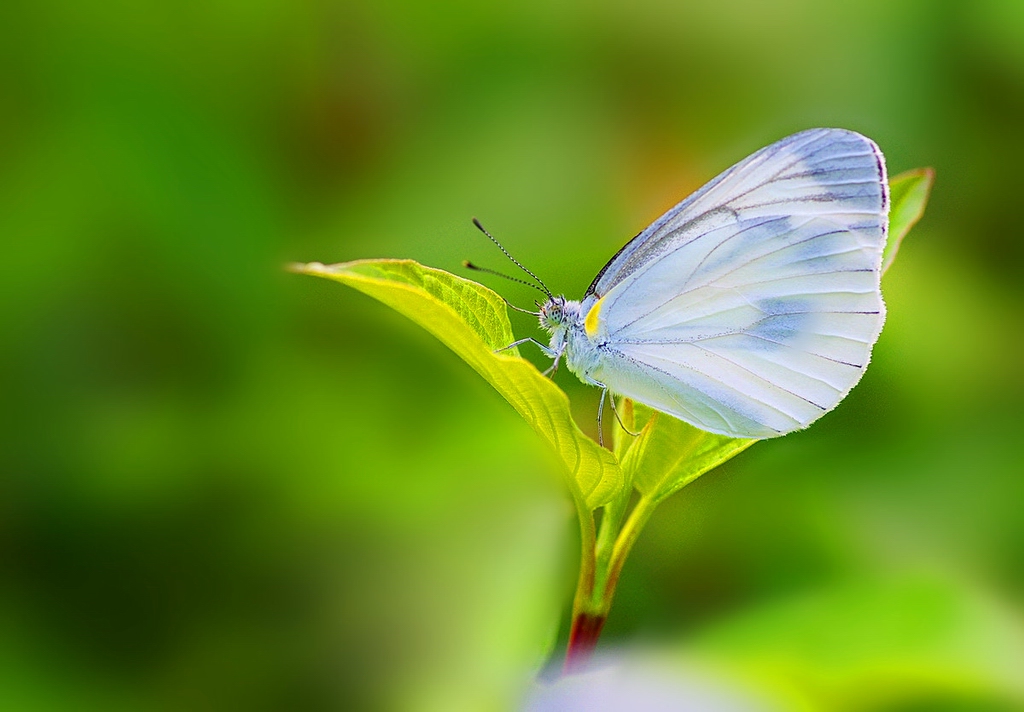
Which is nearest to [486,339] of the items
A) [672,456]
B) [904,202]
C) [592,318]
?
[672,456]

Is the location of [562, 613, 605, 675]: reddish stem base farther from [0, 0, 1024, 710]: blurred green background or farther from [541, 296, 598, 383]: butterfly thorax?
[541, 296, 598, 383]: butterfly thorax

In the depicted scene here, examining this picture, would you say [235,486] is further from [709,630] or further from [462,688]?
[709,630]

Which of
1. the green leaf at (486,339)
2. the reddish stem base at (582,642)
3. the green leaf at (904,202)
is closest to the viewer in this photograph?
the green leaf at (486,339)

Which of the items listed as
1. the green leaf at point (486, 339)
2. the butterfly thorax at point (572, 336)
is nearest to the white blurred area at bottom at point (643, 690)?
the green leaf at point (486, 339)

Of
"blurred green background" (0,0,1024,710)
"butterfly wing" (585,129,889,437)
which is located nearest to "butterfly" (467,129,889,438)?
"butterfly wing" (585,129,889,437)

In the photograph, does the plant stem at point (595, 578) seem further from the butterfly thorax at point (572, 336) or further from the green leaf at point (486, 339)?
the butterfly thorax at point (572, 336)
